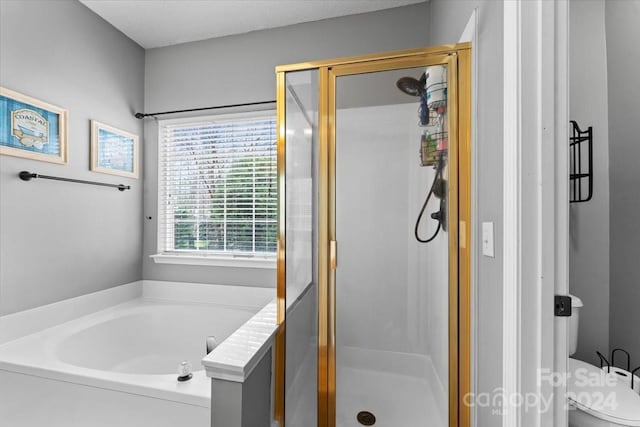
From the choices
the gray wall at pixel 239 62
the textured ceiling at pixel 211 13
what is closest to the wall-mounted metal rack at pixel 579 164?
the gray wall at pixel 239 62

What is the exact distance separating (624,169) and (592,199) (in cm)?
19

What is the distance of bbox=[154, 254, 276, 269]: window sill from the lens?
7.54 ft

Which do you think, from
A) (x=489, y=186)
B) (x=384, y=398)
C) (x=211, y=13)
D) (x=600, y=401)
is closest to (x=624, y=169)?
(x=489, y=186)

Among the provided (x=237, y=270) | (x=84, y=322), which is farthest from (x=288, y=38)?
(x=84, y=322)

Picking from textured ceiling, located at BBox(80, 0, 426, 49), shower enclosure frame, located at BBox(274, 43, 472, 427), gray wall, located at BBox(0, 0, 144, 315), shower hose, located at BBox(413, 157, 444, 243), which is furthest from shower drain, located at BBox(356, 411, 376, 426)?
textured ceiling, located at BBox(80, 0, 426, 49)

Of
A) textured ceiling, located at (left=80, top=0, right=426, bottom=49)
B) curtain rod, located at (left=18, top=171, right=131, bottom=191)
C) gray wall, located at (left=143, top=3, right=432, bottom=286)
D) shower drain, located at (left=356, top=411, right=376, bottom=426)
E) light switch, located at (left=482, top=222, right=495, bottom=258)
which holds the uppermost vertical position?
textured ceiling, located at (left=80, top=0, right=426, bottom=49)

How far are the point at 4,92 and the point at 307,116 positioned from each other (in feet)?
5.26

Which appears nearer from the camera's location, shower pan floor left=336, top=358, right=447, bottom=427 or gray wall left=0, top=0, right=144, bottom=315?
shower pan floor left=336, top=358, right=447, bottom=427

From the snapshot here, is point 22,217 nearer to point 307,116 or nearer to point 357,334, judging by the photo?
point 307,116

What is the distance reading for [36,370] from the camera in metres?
1.38

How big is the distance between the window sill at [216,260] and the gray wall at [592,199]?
1835mm

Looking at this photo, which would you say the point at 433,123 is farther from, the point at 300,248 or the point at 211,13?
the point at 211,13

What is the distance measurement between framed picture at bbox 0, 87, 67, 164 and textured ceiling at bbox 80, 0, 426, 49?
2.72ft

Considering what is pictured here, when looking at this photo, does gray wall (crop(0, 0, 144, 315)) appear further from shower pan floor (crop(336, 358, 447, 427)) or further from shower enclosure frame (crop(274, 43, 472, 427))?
shower pan floor (crop(336, 358, 447, 427))
